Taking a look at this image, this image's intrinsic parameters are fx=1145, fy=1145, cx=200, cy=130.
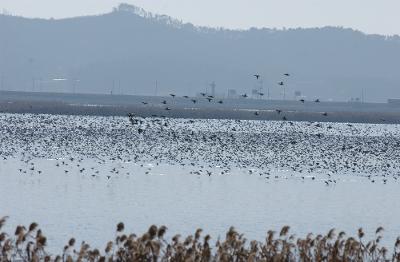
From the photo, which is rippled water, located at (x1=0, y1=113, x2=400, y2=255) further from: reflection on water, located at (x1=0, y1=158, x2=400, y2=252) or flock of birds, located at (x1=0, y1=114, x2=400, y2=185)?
flock of birds, located at (x1=0, y1=114, x2=400, y2=185)

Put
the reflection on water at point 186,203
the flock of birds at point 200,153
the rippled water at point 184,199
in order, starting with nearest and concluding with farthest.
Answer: the reflection on water at point 186,203 < the rippled water at point 184,199 < the flock of birds at point 200,153

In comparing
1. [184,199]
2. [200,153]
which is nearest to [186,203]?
[184,199]

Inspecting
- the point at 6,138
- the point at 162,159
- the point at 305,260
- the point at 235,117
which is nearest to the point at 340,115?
the point at 235,117

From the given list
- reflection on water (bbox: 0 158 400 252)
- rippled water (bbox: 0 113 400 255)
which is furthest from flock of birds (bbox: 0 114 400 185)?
reflection on water (bbox: 0 158 400 252)

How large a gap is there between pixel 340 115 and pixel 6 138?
358 feet

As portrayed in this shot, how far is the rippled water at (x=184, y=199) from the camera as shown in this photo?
108ft

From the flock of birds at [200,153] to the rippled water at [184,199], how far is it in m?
0.36

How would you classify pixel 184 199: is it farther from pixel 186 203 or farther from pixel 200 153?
pixel 200 153

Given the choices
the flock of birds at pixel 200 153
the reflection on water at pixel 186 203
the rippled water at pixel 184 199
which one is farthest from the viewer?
the flock of birds at pixel 200 153

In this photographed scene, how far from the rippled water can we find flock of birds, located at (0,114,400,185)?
1.17 ft

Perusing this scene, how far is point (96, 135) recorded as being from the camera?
3538 inches

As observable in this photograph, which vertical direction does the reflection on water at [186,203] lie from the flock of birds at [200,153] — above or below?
below

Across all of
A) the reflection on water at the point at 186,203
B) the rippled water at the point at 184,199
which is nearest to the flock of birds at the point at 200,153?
the rippled water at the point at 184,199

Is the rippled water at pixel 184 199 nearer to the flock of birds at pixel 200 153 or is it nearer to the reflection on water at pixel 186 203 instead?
the reflection on water at pixel 186 203
